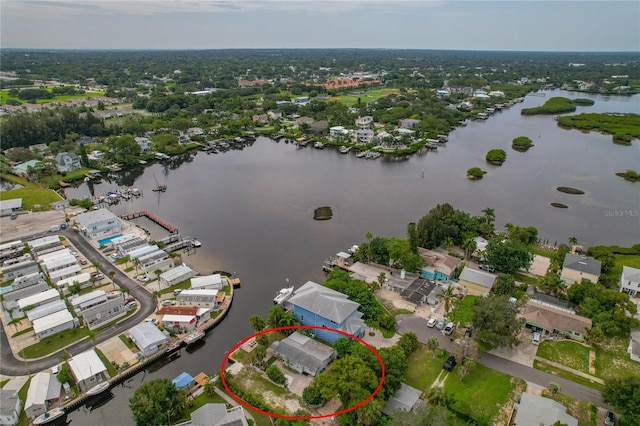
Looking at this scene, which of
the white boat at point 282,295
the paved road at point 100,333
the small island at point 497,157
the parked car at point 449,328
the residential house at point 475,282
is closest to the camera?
the paved road at point 100,333

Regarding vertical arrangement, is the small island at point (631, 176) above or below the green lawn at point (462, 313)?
above

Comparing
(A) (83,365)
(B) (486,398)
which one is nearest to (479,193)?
(B) (486,398)

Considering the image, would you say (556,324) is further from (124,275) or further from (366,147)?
(366,147)

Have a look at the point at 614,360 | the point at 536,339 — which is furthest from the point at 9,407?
the point at 614,360

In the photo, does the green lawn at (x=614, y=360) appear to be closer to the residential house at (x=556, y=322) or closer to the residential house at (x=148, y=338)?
the residential house at (x=556, y=322)

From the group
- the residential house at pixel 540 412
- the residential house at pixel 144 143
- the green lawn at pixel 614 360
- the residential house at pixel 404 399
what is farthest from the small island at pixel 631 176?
the residential house at pixel 144 143

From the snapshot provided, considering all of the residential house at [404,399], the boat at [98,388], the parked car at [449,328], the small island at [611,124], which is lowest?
the boat at [98,388]

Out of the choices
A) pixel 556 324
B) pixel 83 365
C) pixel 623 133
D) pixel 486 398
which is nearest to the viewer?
pixel 486 398
